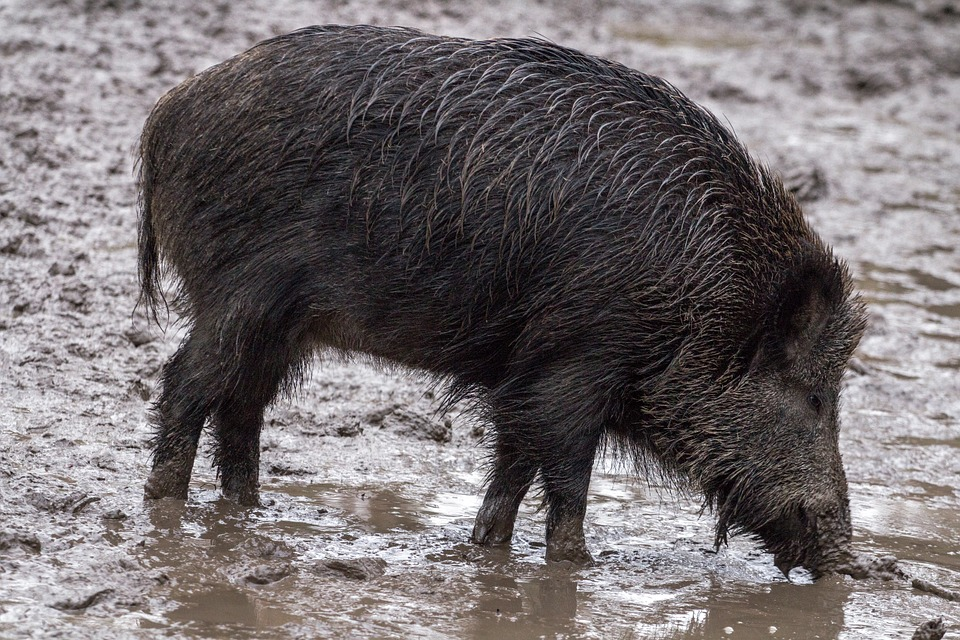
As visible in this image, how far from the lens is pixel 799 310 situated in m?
5.09

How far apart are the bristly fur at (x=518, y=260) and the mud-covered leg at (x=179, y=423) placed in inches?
0.5

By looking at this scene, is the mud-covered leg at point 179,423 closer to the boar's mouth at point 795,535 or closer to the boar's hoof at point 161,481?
the boar's hoof at point 161,481

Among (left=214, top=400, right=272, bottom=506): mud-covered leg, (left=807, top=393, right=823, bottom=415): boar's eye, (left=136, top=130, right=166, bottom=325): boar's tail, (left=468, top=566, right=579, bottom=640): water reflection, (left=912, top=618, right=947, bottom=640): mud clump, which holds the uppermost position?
(left=136, top=130, right=166, bottom=325): boar's tail

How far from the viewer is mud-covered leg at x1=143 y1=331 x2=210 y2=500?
17.1 feet

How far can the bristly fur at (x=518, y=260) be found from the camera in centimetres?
495

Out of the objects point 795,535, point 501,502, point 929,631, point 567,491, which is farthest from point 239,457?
point 929,631

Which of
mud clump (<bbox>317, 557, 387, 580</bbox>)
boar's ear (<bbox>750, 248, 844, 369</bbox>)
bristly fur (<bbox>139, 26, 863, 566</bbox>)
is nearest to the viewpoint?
mud clump (<bbox>317, 557, 387, 580</bbox>)

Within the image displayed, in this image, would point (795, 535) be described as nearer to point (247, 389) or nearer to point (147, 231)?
point (247, 389)

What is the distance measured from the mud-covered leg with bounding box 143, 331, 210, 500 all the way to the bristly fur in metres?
0.01

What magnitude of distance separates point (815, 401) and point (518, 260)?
1320 mm

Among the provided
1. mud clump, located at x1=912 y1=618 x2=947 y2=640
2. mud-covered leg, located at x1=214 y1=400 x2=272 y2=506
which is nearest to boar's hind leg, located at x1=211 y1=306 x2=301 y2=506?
mud-covered leg, located at x1=214 y1=400 x2=272 y2=506

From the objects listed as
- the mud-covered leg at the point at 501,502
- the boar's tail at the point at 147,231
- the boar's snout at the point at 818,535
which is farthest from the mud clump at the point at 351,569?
the boar's snout at the point at 818,535

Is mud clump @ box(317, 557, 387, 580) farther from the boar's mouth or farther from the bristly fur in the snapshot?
the boar's mouth

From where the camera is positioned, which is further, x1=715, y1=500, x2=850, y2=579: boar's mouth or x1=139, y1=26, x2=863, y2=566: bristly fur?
x1=715, y1=500, x2=850, y2=579: boar's mouth
